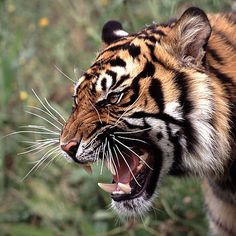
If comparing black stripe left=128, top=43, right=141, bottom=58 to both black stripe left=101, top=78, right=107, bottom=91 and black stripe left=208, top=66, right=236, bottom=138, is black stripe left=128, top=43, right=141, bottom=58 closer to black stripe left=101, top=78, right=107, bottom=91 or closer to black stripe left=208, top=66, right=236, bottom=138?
black stripe left=101, top=78, right=107, bottom=91

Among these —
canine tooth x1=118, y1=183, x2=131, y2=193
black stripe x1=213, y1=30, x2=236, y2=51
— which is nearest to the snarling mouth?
canine tooth x1=118, y1=183, x2=131, y2=193

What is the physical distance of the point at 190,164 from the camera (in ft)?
7.61

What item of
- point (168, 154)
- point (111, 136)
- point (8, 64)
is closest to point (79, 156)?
point (111, 136)

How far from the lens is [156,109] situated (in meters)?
2.22

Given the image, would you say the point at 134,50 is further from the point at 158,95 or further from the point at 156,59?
the point at 158,95

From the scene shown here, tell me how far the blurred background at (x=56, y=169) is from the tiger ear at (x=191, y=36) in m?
0.99

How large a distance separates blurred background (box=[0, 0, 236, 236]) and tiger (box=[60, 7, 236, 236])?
2.53 feet

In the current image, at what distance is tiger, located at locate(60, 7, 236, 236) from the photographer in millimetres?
2209

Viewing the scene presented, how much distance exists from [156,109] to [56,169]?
6.33 feet

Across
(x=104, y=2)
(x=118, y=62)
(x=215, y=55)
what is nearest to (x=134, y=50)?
(x=118, y=62)

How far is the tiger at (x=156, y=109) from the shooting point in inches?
87.0

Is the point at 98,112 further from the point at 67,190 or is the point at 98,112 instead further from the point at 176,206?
the point at 67,190

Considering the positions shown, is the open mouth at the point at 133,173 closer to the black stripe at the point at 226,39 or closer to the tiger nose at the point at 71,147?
the tiger nose at the point at 71,147

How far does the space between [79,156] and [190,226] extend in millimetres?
1404
